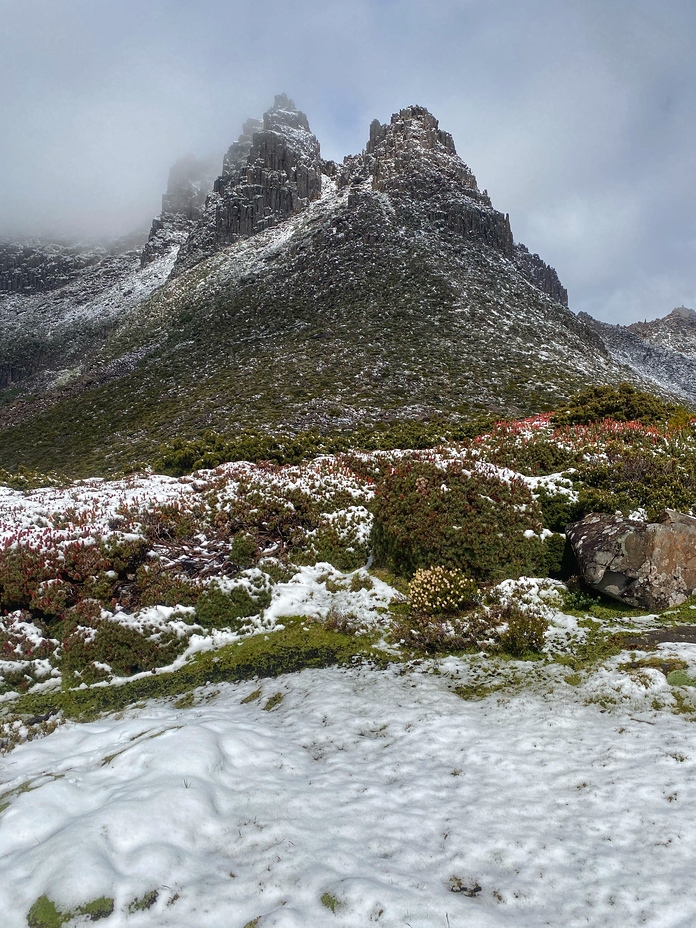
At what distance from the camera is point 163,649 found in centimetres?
979

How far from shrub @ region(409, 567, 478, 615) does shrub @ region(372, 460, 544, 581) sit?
1.87ft

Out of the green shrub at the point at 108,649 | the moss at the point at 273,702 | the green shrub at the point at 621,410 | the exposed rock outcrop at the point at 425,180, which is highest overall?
the exposed rock outcrop at the point at 425,180

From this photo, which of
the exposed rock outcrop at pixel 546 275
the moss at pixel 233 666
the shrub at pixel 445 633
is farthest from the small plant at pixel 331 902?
the exposed rock outcrop at pixel 546 275

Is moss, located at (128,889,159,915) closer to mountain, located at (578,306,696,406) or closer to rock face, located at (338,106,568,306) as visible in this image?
rock face, located at (338,106,568,306)

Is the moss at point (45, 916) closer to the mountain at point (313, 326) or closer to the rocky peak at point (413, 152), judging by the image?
the mountain at point (313, 326)

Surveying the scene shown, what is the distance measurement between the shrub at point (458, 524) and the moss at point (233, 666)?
2.76m

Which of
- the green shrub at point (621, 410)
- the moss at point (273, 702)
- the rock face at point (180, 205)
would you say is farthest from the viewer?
the rock face at point (180, 205)

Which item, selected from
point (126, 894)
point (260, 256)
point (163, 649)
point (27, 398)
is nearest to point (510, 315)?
point (260, 256)

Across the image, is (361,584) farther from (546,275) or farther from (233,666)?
(546,275)

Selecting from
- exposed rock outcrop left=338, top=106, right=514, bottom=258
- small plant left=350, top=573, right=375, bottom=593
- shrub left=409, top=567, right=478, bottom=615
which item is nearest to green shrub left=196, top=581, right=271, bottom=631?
small plant left=350, top=573, right=375, bottom=593

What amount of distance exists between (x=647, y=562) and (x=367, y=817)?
323 inches

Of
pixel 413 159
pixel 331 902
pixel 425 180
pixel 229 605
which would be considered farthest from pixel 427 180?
pixel 331 902

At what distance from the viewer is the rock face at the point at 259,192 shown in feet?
338

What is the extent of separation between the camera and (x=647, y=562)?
993cm
